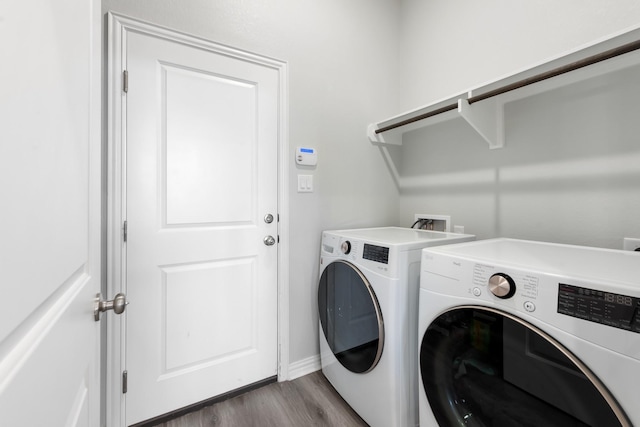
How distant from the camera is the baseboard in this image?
1.71 metres

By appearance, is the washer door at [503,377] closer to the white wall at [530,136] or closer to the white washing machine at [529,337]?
the white washing machine at [529,337]

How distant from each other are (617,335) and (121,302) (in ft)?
3.63

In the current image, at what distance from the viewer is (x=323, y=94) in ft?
5.97

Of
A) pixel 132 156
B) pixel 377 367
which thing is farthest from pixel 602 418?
pixel 132 156

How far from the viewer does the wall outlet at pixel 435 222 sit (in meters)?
1.83

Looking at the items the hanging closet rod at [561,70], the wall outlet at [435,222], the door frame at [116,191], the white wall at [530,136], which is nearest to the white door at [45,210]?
the door frame at [116,191]

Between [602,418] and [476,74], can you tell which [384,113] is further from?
[602,418]

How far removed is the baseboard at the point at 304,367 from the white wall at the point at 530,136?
1.30 m

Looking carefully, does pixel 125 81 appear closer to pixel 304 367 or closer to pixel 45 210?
pixel 45 210

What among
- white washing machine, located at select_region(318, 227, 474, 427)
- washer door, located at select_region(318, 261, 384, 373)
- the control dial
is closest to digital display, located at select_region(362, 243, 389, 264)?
white washing machine, located at select_region(318, 227, 474, 427)

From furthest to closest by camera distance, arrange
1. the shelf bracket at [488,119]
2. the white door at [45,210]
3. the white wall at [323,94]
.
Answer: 1. the white wall at [323,94]
2. the shelf bracket at [488,119]
3. the white door at [45,210]

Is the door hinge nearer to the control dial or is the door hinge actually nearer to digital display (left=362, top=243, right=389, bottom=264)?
digital display (left=362, top=243, right=389, bottom=264)

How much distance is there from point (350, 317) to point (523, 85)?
1.34 m

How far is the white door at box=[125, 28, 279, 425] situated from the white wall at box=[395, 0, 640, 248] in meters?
1.15
